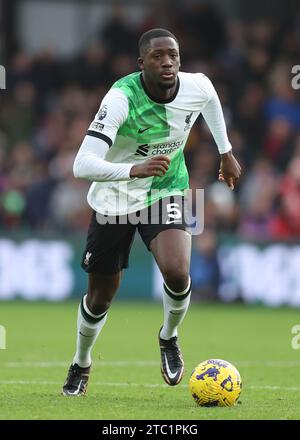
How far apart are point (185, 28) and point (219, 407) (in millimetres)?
13269

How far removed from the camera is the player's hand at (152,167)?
24.1 ft

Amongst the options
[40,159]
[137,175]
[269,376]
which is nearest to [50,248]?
[40,159]

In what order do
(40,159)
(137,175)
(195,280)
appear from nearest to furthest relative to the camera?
(137,175) → (195,280) → (40,159)

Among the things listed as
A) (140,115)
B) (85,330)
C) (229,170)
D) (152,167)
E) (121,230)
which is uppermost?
(140,115)

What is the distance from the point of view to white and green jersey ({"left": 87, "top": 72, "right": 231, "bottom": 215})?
7926mm

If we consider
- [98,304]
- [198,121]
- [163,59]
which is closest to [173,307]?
[98,304]

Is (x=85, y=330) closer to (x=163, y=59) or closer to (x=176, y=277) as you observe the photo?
(x=176, y=277)

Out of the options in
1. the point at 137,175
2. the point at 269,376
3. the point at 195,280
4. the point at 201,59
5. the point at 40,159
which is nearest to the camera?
the point at 137,175

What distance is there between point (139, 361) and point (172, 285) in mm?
2620

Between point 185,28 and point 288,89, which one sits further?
point 185,28

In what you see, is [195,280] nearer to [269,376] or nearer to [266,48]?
[266,48]

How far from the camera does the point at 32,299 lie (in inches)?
653

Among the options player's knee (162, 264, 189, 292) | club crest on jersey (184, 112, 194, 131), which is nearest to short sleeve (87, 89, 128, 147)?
club crest on jersey (184, 112, 194, 131)

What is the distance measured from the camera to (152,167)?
24.1 feet
